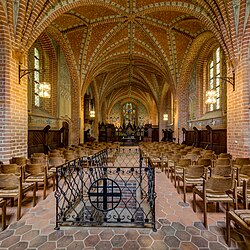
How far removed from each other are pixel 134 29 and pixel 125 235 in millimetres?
10676

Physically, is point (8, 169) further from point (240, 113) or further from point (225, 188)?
point (240, 113)

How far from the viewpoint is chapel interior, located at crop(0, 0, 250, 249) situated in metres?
4.88

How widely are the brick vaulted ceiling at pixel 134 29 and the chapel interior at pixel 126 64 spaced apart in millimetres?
46

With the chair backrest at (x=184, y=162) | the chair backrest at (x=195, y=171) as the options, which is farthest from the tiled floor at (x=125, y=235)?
the chair backrest at (x=184, y=162)

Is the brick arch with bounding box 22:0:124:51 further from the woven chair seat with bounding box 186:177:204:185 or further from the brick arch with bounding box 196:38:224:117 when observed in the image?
the brick arch with bounding box 196:38:224:117

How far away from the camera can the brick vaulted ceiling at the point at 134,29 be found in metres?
6.34

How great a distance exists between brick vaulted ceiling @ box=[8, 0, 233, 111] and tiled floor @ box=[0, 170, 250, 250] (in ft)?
19.1

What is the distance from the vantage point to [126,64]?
1573 cm

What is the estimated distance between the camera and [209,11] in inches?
241

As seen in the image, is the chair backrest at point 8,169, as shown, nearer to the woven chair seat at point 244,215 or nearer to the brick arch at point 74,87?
the woven chair seat at point 244,215

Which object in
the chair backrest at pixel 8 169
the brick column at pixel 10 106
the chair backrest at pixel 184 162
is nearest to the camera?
the chair backrest at pixel 8 169


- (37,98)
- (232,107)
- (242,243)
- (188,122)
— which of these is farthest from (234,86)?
(37,98)

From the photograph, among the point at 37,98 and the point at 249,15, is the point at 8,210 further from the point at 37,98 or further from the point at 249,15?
the point at 249,15

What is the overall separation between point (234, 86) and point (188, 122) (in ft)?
22.3
